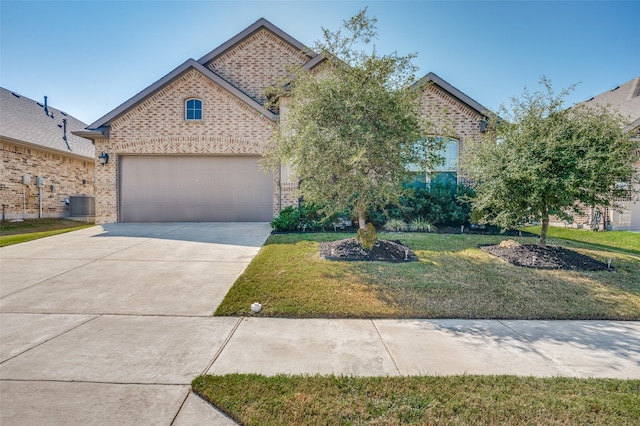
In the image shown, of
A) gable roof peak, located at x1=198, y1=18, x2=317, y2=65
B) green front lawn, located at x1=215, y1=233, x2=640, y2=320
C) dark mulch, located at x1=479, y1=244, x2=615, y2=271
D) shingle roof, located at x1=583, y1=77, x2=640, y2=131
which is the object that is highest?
gable roof peak, located at x1=198, y1=18, x2=317, y2=65

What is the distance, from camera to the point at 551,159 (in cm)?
620

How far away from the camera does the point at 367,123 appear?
19.2 ft

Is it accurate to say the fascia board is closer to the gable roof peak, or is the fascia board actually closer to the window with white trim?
the window with white trim

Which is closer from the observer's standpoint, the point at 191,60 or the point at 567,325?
the point at 567,325

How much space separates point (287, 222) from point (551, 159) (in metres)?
6.70

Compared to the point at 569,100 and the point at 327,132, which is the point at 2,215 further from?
the point at 569,100

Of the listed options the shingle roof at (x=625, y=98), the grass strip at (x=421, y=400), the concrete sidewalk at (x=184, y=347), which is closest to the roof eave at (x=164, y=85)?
the concrete sidewalk at (x=184, y=347)

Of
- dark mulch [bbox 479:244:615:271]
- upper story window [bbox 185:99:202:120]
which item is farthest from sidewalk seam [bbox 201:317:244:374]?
upper story window [bbox 185:99:202:120]

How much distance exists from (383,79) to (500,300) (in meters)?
4.51

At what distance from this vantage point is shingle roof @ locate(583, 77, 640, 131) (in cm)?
1353

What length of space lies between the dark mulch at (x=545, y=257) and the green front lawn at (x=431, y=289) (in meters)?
0.29

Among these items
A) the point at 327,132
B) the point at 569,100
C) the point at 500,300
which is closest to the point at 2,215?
the point at 327,132

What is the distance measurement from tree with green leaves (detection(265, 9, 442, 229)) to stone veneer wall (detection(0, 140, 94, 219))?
14.7 m

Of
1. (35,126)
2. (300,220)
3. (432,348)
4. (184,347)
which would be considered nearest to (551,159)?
(432,348)
